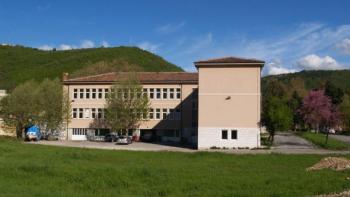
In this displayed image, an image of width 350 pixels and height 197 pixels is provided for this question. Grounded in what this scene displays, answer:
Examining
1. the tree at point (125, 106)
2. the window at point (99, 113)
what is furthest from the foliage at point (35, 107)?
the tree at point (125, 106)

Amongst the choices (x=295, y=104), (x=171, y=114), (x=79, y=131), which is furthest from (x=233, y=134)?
(x=295, y=104)

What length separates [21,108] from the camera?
68000 mm

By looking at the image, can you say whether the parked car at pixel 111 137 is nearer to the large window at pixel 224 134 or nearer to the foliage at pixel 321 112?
the large window at pixel 224 134

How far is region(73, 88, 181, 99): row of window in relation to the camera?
70.8 meters

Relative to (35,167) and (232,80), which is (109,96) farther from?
(35,167)

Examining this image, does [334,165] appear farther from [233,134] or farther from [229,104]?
[229,104]

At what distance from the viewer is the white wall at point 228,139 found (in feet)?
182

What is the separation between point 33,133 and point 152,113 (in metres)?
16.4

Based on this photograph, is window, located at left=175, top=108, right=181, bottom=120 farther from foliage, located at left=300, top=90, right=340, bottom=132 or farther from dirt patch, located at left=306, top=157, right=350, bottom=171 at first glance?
dirt patch, located at left=306, top=157, right=350, bottom=171

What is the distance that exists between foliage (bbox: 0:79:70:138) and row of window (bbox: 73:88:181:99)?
9.95ft

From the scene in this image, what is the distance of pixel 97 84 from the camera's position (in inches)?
2857

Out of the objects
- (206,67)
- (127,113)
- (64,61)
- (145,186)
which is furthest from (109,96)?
(64,61)

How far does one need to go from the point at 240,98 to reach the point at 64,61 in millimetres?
93613

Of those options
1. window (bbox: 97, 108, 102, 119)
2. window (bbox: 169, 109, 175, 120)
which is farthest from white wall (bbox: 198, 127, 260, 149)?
window (bbox: 97, 108, 102, 119)
